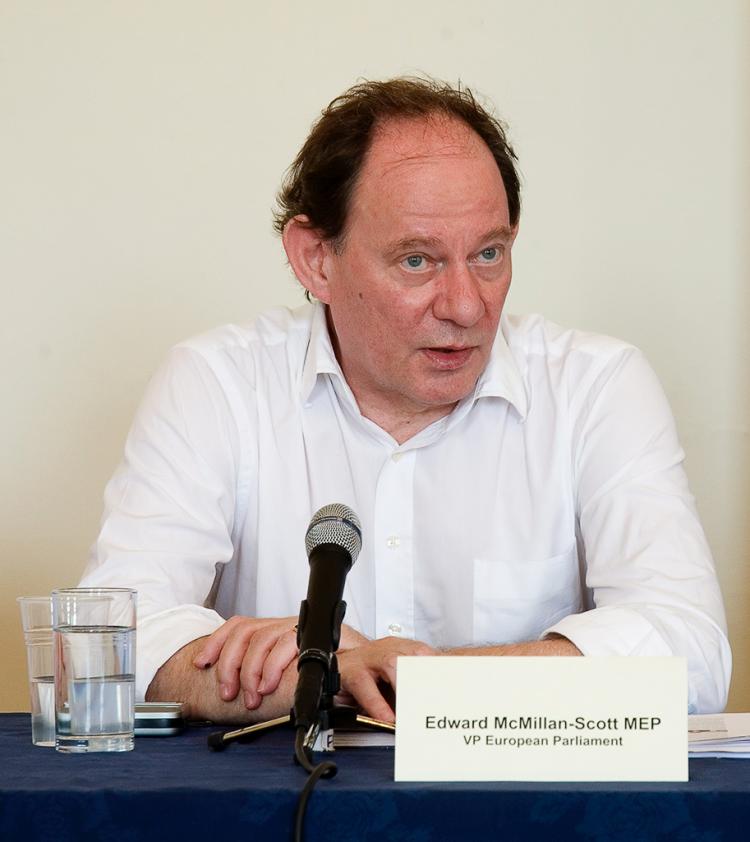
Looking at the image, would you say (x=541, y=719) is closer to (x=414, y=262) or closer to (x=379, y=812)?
(x=379, y=812)

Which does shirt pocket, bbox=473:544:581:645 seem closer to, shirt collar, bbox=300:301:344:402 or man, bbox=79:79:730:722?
man, bbox=79:79:730:722

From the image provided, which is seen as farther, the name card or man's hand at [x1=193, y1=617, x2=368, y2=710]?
man's hand at [x1=193, y1=617, x2=368, y2=710]

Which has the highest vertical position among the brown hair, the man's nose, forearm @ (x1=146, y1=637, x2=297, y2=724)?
the brown hair

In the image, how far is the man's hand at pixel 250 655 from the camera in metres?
1.37

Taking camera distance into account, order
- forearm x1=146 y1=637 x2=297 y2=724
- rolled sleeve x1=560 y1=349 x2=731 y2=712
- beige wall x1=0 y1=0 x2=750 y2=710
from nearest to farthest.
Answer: forearm x1=146 y1=637 x2=297 y2=724 < rolled sleeve x1=560 y1=349 x2=731 y2=712 < beige wall x1=0 y1=0 x2=750 y2=710

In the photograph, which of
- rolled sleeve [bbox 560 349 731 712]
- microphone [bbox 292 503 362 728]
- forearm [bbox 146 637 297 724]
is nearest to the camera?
microphone [bbox 292 503 362 728]

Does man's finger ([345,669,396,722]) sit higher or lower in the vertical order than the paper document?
lower

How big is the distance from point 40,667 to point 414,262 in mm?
952

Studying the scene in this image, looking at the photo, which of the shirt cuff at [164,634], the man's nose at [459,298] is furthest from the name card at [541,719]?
the man's nose at [459,298]

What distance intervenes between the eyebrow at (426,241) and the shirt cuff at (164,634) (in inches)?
26.4

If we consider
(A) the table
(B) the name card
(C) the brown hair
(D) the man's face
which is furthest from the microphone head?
(C) the brown hair

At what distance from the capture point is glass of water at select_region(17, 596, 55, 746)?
1.19 metres

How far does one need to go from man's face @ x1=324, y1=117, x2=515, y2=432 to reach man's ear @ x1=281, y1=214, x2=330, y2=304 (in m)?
0.10

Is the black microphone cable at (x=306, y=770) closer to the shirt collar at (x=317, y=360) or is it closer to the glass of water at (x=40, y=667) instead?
the glass of water at (x=40, y=667)
